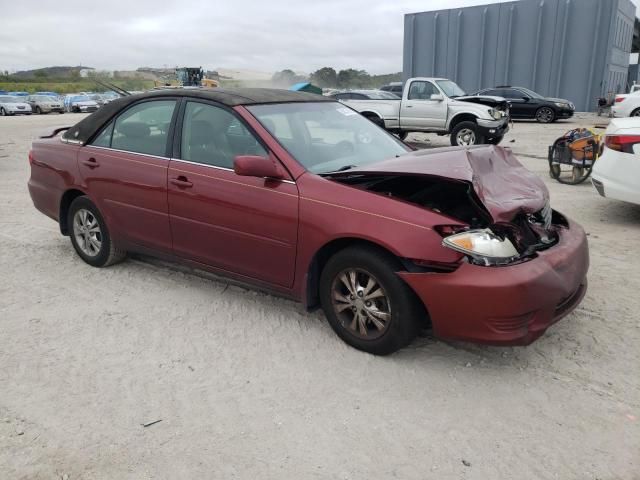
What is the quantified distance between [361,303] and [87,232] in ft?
9.68

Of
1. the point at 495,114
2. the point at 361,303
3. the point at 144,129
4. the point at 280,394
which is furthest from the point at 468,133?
the point at 280,394

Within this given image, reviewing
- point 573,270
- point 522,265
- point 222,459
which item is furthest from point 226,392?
point 573,270

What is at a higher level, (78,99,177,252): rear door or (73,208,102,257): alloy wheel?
(78,99,177,252): rear door

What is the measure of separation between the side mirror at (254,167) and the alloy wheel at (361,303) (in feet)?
2.67

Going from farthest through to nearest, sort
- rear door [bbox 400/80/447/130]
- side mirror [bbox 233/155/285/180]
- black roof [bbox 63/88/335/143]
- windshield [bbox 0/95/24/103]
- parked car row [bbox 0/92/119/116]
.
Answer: windshield [bbox 0/95/24/103] < parked car row [bbox 0/92/119/116] < rear door [bbox 400/80/447/130] < black roof [bbox 63/88/335/143] < side mirror [bbox 233/155/285/180]

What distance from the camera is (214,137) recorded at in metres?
4.09

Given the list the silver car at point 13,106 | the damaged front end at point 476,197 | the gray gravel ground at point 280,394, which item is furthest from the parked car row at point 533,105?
the silver car at point 13,106

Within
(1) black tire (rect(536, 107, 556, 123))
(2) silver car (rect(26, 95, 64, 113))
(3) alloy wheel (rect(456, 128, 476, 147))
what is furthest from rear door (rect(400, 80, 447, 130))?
(2) silver car (rect(26, 95, 64, 113))

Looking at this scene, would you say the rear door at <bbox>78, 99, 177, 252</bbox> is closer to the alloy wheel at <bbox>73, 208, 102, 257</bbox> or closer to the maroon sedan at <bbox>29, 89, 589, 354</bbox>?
the maroon sedan at <bbox>29, 89, 589, 354</bbox>

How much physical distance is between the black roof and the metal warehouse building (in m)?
27.8

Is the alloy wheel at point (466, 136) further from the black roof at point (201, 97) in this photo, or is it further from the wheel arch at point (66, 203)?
the wheel arch at point (66, 203)

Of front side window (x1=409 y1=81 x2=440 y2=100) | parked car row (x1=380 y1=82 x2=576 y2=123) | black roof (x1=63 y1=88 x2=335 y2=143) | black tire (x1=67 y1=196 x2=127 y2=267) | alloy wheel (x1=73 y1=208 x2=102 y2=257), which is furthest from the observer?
parked car row (x1=380 y1=82 x2=576 y2=123)

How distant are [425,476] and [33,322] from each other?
3.02 metres

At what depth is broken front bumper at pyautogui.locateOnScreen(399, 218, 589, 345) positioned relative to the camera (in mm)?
2947
